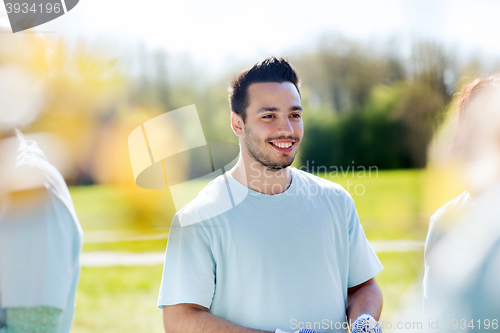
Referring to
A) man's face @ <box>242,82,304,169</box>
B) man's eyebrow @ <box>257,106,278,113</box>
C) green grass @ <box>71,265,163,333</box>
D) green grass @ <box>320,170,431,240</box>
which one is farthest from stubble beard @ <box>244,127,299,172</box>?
green grass @ <box>320,170,431,240</box>

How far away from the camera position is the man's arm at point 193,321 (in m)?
1.38

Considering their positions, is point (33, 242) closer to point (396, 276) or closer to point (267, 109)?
point (267, 109)

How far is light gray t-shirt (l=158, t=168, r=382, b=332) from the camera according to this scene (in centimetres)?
146

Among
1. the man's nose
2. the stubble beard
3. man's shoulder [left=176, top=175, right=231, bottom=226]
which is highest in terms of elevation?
the man's nose

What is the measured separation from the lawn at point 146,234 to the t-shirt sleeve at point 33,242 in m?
3.67

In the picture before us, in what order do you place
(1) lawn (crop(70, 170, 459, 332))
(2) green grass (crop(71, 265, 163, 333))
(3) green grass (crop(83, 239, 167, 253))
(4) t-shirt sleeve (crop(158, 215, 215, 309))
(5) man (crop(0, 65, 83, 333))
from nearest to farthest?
(5) man (crop(0, 65, 83, 333)) → (4) t-shirt sleeve (crop(158, 215, 215, 309)) → (2) green grass (crop(71, 265, 163, 333)) → (1) lawn (crop(70, 170, 459, 332)) → (3) green grass (crop(83, 239, 167, 253))

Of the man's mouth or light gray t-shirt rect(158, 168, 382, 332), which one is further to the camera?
the man's mouth

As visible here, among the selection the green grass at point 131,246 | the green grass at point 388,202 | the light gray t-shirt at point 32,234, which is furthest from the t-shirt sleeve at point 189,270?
the green grass at point 388,202

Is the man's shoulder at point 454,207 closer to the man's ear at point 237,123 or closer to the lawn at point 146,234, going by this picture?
the man's ear at point 237,123

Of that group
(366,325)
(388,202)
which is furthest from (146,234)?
(366,325)

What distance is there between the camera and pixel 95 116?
8531mm

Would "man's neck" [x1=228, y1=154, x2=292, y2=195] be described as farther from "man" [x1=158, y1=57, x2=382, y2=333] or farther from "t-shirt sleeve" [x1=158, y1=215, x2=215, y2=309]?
"t-shirt sleeve" [x1=158, y1=215, x2=215, y2=309]

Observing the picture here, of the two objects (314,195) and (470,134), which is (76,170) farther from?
(470,134)
